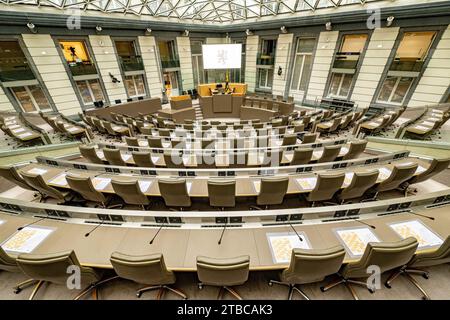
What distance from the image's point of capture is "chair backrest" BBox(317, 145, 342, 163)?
4438mm

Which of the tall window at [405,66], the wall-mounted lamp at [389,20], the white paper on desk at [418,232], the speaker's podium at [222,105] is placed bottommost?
the speaker's podium at [222,105]

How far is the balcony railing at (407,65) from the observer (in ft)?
30.4

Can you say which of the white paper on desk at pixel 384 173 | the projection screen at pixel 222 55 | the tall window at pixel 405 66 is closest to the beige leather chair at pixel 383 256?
the white paper on desk at pixel 384 173

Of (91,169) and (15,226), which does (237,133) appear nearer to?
(91,169)

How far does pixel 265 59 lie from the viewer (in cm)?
1476

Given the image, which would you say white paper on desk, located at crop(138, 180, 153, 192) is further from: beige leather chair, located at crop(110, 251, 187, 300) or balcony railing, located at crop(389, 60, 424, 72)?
balcony railing, located at crop(389, 60, 424, 72)

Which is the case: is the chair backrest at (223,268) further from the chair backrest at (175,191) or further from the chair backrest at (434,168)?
the chair backrest at (434,168)

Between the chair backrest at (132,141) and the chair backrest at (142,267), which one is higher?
the chair backrest at (142,267)

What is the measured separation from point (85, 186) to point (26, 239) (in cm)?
107

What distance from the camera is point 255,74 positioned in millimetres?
15938

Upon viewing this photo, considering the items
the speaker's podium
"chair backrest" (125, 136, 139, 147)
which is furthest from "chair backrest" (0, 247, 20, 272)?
the speaker's podium

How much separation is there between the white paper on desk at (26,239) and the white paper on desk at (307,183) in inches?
161

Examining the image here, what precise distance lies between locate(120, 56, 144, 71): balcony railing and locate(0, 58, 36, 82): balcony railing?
471 cm
